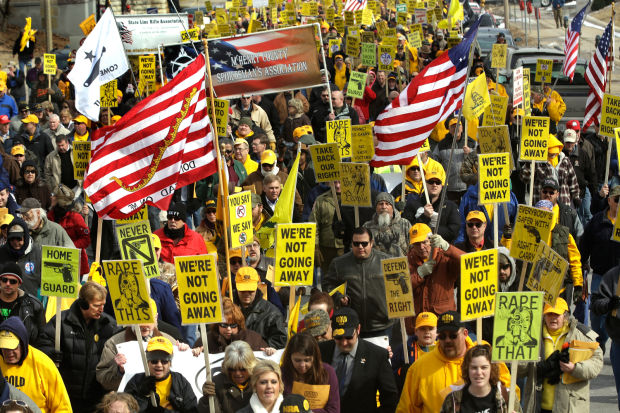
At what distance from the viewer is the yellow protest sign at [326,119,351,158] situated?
14047 mm

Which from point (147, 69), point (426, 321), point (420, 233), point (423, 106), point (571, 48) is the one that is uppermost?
point (423, 106)

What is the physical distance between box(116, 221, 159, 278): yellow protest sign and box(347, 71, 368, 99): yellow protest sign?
390 inches

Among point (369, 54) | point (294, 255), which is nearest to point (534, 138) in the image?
point (294, 255)

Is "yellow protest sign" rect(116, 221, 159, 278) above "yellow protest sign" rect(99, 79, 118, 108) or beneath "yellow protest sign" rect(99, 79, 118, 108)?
beneath

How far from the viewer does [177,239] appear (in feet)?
37.3

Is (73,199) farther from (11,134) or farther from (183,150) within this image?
(11,134)

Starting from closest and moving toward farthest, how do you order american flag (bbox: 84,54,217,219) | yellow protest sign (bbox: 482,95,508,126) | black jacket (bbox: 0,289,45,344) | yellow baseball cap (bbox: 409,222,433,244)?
black jacket (bbox: 0,289,45,344) < american flag (bbox: 84,54,217,219) < yellow baseball cap (bbox: 409,222,433,244) < yellow protest sign (bbox: 482,95,508,126)

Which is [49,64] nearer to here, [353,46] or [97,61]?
[353,46]

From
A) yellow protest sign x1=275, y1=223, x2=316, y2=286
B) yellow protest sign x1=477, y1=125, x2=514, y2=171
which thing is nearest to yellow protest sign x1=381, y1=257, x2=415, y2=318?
yellow protest sign x1=275, y1=223, x2=316, y2=286

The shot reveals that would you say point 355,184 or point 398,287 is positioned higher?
point 355,184

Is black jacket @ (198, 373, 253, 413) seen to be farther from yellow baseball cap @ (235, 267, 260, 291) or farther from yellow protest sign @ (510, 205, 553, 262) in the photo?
yellow protest sign @ (510, 205, 553, 262)

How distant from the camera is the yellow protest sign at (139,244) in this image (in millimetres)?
10039

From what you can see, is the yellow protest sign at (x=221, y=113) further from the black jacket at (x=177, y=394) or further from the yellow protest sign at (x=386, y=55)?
the yellow protest sign at (x=386, y=55)

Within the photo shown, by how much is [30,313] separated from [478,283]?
3496 mm
